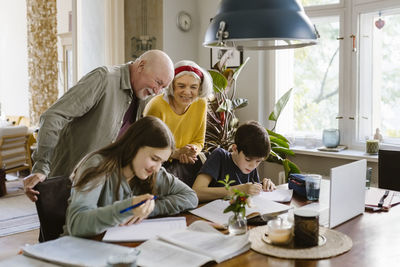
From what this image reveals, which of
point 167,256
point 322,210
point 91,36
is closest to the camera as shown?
point 167,256

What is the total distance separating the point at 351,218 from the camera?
6.22 ft

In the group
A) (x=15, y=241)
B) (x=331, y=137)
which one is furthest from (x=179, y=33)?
(x=15, y=241)

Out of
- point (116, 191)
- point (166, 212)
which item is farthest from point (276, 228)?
point (116, 191)

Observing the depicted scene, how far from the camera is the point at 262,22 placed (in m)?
1.70

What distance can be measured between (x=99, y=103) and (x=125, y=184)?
644 millimetres

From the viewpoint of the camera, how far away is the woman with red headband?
8.11ft

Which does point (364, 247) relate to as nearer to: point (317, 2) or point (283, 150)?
point (283, 150)

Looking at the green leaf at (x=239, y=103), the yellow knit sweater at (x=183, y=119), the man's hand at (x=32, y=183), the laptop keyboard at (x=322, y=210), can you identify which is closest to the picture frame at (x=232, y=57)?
the green leaf at (x=239, y=103)

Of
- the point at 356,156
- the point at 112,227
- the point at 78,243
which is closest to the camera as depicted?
the point at 78,243

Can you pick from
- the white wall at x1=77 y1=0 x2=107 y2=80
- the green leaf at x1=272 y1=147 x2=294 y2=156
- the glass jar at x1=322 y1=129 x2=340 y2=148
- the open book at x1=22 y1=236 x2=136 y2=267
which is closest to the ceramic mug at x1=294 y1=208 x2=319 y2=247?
the open book at x1=22 y1=236 x2=136 y2=267

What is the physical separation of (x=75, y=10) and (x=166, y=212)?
3.33m

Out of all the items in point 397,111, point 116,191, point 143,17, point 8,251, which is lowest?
point 8,251

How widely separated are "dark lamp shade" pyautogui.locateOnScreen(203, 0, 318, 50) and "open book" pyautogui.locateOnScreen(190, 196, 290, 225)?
0.72 m

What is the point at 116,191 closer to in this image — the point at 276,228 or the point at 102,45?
the point at 276,228
